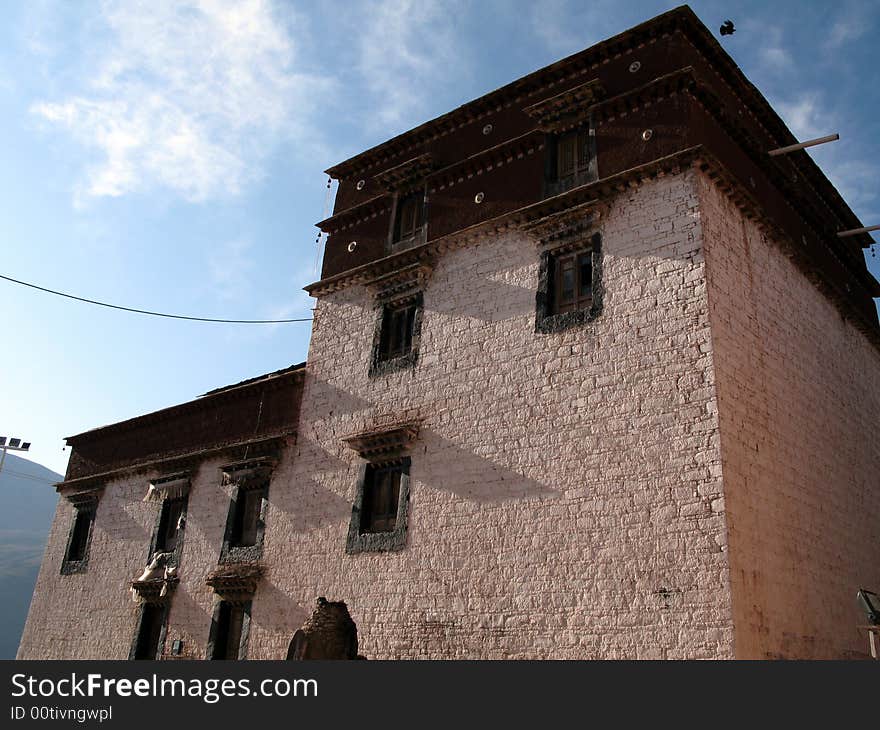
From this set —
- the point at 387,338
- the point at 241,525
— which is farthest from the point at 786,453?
the point at 241,525

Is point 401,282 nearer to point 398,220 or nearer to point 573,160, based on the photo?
point 398,220

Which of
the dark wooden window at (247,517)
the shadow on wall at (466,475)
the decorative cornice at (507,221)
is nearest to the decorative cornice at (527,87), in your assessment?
the decorative cornice at (507,221)

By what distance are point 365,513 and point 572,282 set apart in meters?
5.86

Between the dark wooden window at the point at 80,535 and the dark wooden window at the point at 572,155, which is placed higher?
the dark wooden window at the point at 572,155

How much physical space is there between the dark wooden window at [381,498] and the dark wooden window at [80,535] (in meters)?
9.80

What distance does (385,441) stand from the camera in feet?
48.9

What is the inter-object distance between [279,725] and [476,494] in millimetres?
7221

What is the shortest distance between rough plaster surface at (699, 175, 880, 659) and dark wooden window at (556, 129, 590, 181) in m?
2.47

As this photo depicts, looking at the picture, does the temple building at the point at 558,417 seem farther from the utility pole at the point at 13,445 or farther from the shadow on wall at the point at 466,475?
the utility pole at the point at 13,445

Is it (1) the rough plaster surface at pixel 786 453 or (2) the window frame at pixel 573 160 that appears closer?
(1) the rough plaster surface at pixel 786 453

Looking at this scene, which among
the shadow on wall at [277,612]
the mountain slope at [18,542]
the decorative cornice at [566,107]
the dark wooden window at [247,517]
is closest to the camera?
the decorative cornice at [566,107]

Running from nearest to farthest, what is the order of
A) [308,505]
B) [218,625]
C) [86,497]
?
[308,505] < [218,625] < [86,497]

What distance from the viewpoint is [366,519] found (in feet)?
48.8

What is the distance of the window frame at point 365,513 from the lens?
14156 millimetres
